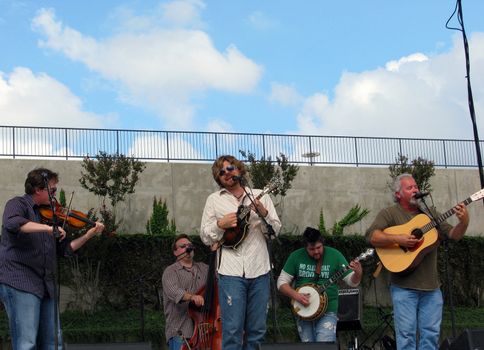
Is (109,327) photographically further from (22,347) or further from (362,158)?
(362,158)

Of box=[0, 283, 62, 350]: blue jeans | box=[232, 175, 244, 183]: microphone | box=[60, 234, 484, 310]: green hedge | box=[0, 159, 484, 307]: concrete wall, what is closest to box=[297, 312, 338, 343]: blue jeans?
box=[232, 175, 244, 183]: microphone

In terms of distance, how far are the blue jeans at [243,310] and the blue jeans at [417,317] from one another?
1.40 meters

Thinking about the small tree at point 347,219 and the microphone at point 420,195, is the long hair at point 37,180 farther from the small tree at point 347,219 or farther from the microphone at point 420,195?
the small tree at point 347,219

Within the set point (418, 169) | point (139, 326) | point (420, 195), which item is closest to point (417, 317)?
point (420, 195)

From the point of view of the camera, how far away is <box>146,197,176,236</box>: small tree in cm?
1798

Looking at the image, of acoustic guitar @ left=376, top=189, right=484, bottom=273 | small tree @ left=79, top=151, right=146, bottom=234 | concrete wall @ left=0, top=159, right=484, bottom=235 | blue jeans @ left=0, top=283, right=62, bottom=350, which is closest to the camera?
blue jeans @ left=0, top=283, right=62, bottom=350

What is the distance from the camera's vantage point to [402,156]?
2078cm

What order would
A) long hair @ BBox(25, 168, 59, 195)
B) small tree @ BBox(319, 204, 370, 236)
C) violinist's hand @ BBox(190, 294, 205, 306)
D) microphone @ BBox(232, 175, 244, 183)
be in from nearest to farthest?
long hair @ BBox(25, 168, 59, 195) → microphone @ BBox(232, 175, 244, 183) → violinist's hand @ BBox(190, 294, 205, 306) → small tree @ BBox(319, 204, 370, 236)

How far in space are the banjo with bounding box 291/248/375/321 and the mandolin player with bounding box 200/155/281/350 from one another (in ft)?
7.05

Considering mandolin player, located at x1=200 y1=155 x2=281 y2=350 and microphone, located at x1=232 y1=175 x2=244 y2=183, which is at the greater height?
microphone, located at x1=232 y1=175 x2=244 y2=183

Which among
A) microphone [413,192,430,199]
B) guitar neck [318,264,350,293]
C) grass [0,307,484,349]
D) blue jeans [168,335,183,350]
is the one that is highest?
microphone [413,192,430,199]

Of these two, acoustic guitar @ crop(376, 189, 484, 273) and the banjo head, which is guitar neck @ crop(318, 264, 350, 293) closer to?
the banjo head

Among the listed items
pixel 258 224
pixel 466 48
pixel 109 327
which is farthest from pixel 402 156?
pixel 258 224

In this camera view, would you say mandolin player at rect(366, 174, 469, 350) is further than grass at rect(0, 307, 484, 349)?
No
